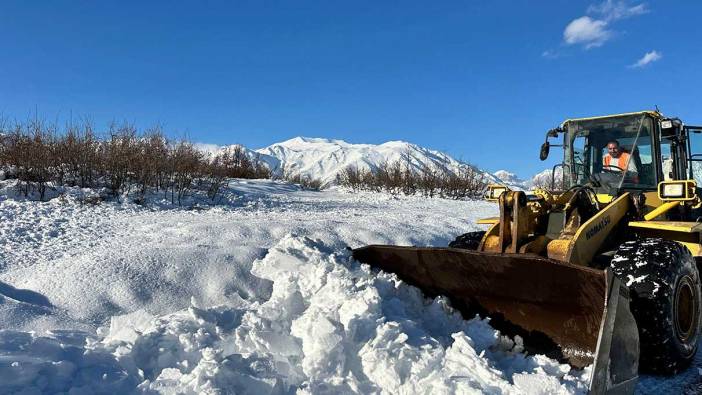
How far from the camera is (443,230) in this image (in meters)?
8.81

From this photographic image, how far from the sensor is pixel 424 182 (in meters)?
18.8

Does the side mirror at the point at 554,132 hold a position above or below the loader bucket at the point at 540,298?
above

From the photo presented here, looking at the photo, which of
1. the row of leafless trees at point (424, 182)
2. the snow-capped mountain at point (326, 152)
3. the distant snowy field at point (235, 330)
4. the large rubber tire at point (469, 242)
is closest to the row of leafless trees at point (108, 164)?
the distant snowy field at point (235, 330)

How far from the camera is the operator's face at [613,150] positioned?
529 cm

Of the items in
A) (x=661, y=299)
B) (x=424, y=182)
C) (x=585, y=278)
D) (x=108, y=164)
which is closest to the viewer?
(x=585, y=278)

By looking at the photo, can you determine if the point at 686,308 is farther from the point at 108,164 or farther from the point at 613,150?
the point at 108,164

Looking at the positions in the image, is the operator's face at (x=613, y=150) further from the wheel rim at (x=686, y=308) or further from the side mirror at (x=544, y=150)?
the wheel rim at (x=686, y=308)

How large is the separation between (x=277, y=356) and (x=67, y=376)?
1.08m

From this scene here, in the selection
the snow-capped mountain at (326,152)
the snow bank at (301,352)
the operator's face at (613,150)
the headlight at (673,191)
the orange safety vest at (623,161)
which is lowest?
the snow bank at (301,352)

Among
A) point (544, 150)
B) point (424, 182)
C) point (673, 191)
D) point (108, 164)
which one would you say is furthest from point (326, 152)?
point (673, 191)

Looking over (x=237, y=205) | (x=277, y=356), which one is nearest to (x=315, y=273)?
(x=277, y=356)

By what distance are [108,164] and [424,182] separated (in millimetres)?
12039

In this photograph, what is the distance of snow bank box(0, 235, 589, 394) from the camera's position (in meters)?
2.55

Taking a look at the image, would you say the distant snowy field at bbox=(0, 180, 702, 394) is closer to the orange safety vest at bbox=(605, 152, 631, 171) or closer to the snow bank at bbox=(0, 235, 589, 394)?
the snow bank at bbox=(0, 235, 589, 394)
